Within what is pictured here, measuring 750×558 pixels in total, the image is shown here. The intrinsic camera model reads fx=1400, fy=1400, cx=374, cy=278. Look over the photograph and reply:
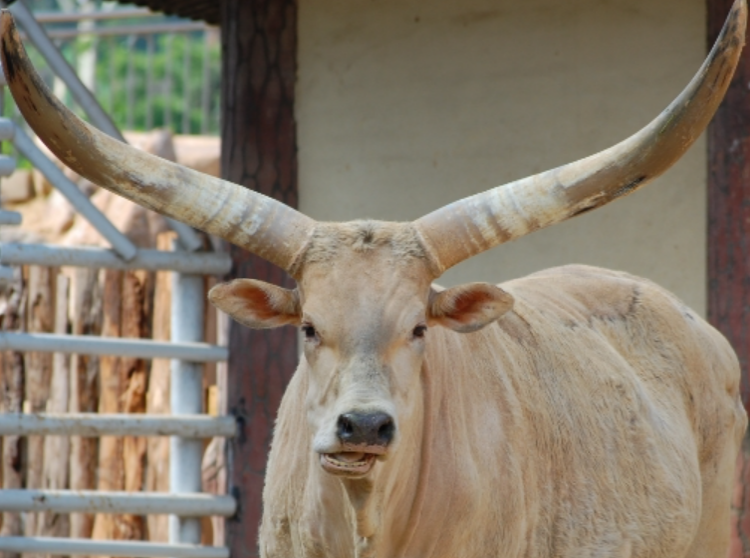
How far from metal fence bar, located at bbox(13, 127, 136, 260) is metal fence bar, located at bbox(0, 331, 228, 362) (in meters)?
0.50

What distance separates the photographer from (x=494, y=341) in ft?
17.5

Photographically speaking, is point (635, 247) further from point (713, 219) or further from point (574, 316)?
point (574, 316)

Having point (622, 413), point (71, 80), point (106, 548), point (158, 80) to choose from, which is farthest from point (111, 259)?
point (158, 80)

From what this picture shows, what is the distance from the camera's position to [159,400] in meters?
8.66

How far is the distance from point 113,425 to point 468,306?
3.37 meters

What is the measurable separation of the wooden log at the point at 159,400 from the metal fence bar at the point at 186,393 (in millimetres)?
627

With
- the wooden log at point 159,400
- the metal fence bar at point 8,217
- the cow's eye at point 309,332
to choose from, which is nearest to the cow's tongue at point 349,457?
the cow's eye at point 309,332

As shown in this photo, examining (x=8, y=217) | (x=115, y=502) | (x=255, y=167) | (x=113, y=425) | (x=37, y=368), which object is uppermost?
(x=255, y=167)

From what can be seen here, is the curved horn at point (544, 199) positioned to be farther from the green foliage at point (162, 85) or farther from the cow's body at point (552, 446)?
the green foliage at point (162, 85)

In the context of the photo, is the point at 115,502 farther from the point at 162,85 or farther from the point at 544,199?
the point at 162,85

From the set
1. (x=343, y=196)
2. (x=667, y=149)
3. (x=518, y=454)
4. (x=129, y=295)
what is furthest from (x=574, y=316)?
(x=129, y=295)


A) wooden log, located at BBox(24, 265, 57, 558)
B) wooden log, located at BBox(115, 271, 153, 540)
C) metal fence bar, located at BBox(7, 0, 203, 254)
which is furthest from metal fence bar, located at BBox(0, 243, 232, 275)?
wooden log, located at BBox(24, 265, 57, 558)

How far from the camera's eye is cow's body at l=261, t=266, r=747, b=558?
4.73 metres

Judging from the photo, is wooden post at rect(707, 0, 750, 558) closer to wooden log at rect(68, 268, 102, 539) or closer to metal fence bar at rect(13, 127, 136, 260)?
metal fence bar at rect(13, 127, 136, 260)
